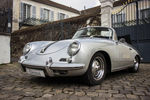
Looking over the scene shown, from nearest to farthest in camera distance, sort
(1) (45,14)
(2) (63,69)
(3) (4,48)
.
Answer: (2) (63,69) < (3) (4,48) < (1) (45,14)

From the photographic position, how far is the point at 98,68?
2766mm

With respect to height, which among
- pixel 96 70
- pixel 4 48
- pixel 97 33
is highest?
pixel 97 33

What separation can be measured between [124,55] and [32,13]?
17.1 m

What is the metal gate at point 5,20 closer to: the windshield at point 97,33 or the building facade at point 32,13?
the windshield at point 97,33

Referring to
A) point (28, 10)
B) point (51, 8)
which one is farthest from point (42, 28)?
point (51, 8)

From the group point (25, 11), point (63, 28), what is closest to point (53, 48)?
point (63, 28)

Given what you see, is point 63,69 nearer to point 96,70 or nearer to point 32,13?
point 96,70

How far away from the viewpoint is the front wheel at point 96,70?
2488mm

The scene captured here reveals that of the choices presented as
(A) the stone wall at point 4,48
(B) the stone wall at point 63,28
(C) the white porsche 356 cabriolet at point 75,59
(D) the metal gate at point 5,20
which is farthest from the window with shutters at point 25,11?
(C) the white porsche 356 cabriolet at point 75,59

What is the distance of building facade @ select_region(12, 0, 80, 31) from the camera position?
16.4 metres

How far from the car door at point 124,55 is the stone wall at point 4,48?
5.04 m

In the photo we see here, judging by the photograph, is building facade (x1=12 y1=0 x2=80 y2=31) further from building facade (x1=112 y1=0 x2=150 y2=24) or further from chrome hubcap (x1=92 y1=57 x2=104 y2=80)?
chrome hubcap (x1=92 y1=57 x2=104 y2=80)

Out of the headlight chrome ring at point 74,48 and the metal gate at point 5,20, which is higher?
the metal gate at point 5,20

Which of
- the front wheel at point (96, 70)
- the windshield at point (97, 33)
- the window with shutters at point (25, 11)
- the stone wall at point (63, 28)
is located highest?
the window with shutters at point (25, 11)
